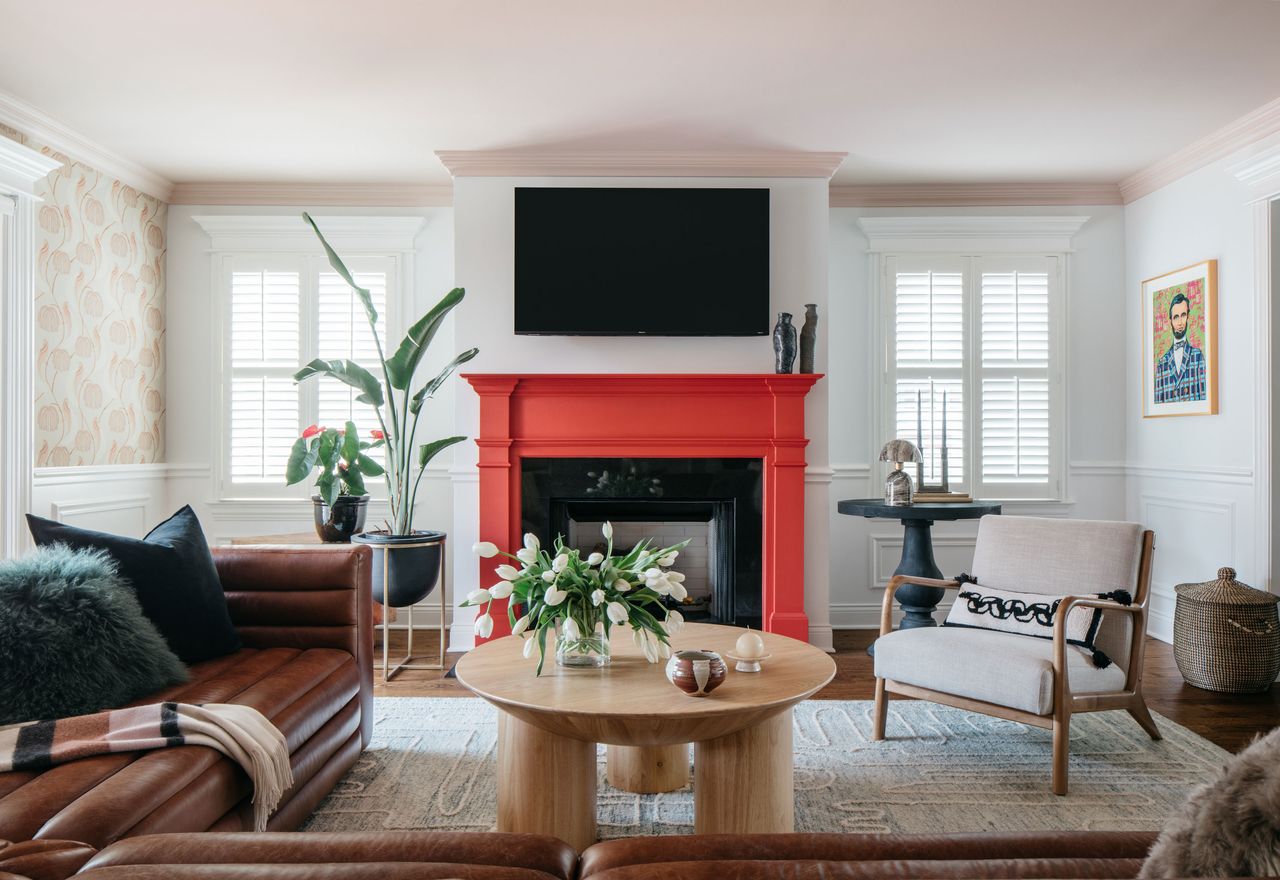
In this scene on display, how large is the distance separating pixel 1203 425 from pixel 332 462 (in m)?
4.44

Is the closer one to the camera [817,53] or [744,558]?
[817,53]

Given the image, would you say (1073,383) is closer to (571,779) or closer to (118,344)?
(571,779)

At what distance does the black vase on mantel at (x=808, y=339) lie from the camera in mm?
4078

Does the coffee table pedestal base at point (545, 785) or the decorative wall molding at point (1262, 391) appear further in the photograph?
the decorative wall molding at point (1262, 391)

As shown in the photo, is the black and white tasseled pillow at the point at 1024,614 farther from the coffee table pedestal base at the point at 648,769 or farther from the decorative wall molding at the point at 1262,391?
the decorative wall molding at the point at 1262,391

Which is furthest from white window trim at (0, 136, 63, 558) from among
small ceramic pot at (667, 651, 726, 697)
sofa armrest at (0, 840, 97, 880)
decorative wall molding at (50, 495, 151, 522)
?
small ceramic pot at (667, 651, 726, 697)

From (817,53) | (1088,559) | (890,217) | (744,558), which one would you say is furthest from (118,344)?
(1088,559)

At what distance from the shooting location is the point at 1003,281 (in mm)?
4805

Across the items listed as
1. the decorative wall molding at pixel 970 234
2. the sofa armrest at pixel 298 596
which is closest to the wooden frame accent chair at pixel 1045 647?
the sofa armrest at pixel 298 596

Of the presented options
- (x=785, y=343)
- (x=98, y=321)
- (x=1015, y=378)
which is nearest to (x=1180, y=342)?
(x=1015, y=378)

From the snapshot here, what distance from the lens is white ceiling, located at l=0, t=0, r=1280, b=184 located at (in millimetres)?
2830

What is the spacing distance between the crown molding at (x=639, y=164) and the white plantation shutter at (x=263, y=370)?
1.41m

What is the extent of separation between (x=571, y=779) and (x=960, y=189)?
417cm

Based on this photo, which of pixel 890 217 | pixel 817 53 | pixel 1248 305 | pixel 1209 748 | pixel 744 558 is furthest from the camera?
pixel 890 217
